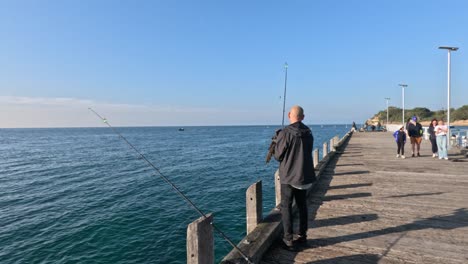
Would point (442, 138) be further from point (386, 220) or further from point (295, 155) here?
point (295, 155)

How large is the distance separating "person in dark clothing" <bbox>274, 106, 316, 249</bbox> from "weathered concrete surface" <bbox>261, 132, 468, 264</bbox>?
1.72 ft

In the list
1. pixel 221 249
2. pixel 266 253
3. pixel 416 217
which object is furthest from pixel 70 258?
pixel 416 217

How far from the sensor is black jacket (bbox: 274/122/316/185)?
3677 millimetres

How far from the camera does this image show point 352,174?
8867 millimetres

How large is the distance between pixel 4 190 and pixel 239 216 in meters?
17.8

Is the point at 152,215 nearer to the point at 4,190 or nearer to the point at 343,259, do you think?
the point at 343,259

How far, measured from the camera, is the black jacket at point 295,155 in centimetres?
368

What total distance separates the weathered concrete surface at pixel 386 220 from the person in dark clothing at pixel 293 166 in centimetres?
52

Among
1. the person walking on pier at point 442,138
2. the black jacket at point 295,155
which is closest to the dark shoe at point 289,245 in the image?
the black jacket at point 295,155

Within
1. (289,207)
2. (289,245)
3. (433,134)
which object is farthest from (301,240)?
(433,134)

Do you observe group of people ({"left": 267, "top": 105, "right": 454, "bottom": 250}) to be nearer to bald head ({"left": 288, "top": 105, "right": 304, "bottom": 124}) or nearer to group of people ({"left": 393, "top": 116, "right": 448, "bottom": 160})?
bald head ({"left": 288, "top": 105, "right": 304, "bottom": 124})

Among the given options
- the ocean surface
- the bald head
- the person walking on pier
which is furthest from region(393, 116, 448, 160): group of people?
the bald head

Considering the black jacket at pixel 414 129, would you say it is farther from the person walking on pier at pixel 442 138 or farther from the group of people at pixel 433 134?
the person walking on pier at pixel 442 138

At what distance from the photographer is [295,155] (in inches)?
147
